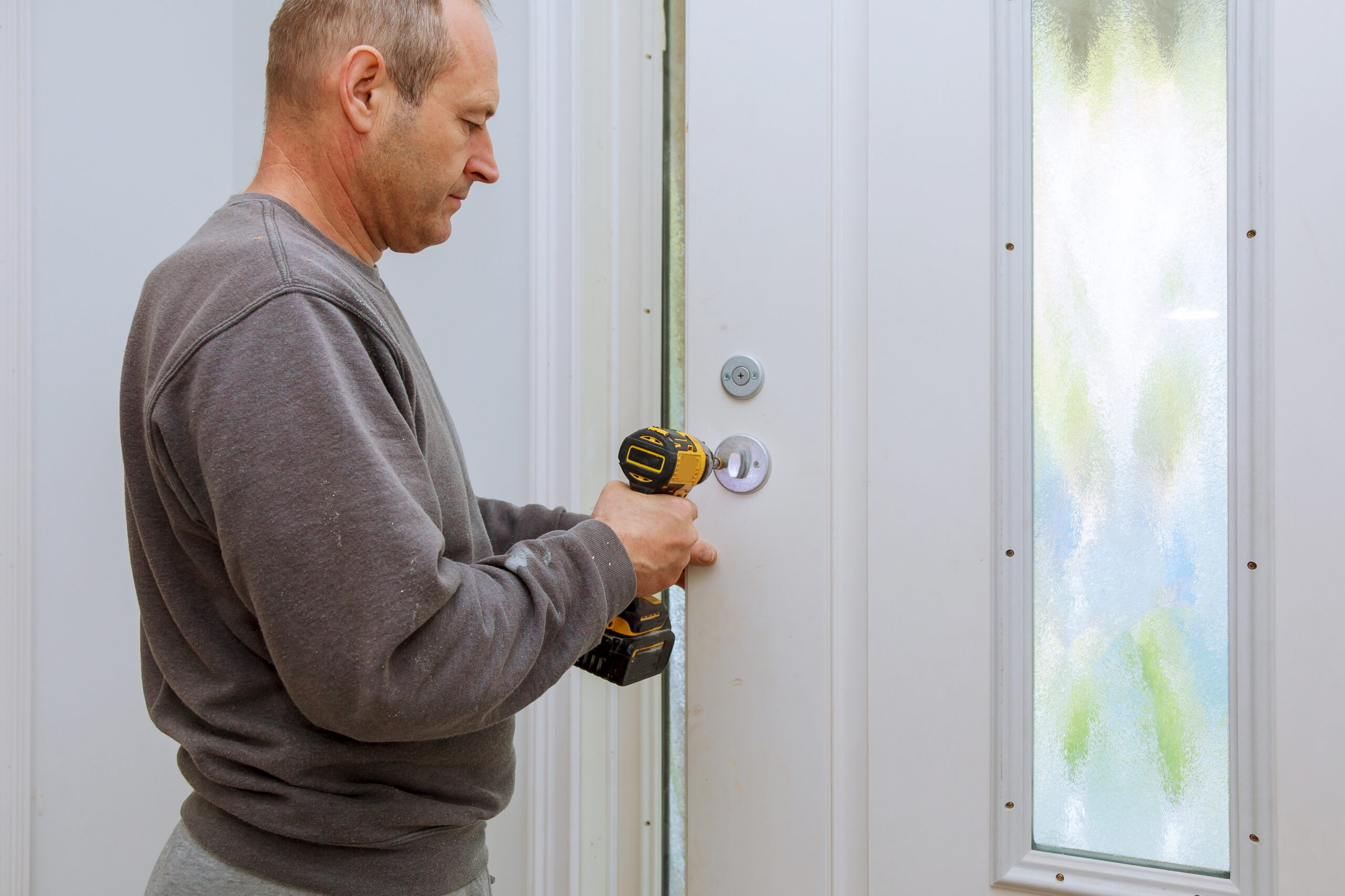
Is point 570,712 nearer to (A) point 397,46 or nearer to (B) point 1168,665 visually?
(B) point 1168,665

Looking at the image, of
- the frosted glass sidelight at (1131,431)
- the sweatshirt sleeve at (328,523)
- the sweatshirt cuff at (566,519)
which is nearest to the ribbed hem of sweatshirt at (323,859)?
the sweatshirt sleeve at (328,523)

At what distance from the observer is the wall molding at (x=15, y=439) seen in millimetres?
1067

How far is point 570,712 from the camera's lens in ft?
3.90

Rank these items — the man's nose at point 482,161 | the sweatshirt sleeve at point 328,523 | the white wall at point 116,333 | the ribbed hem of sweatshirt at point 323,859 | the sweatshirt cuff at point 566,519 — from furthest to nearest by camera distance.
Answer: the white wall at point 116,333
the sweatshirt cuff at point 566,519
the man's nose at point 482,161
the ribbed hem of sweatshirt at point 323,859
the sweatshirt sleeve at point 328,523

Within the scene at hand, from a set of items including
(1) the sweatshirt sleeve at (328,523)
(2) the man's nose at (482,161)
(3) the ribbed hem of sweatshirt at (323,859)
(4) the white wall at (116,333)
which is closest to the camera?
(1) the sweatshirt sleeve at (328,523)

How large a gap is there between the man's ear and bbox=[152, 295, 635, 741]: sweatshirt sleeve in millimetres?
208

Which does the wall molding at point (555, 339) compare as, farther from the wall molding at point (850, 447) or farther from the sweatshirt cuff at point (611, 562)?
the sweatshirt cuff at point (611, 562)

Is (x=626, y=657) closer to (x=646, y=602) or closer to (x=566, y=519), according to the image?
(x=646, y=602)

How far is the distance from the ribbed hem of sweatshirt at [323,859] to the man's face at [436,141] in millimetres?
388

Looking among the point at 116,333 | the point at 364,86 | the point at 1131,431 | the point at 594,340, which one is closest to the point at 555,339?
the point at 594,340

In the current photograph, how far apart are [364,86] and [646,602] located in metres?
0.54

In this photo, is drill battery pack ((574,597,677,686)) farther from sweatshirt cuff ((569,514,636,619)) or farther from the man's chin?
the man's chin

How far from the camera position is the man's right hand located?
0.79 m

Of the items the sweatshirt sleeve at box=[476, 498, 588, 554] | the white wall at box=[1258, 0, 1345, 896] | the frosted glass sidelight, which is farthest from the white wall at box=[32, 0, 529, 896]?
the white wall at box=[1258, 0, 1345, 896]
